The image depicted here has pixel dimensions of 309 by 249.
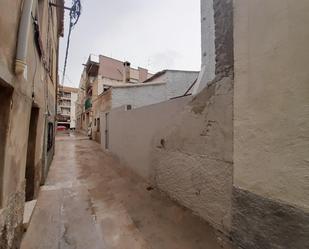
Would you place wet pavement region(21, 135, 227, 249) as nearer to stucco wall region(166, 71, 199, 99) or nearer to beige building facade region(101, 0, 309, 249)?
beige building facade region(101, 0, 309, 249)

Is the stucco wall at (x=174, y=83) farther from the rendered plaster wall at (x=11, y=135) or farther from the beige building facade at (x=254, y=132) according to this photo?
the rendered plaster wall at (x=11, y=135)

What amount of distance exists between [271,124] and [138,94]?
11.3 m

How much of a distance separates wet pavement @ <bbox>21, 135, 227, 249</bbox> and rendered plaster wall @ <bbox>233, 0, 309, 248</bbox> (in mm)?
962

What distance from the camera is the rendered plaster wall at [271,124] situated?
1645 mm

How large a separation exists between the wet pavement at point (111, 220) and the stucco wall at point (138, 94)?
7.65m

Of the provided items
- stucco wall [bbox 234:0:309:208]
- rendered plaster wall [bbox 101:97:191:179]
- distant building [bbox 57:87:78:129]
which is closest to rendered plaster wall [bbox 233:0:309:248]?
stucco wall [bbox 234:0:309:208]

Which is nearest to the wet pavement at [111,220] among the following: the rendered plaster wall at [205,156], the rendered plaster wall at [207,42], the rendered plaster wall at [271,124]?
the rendered plaster wall at [205,156]

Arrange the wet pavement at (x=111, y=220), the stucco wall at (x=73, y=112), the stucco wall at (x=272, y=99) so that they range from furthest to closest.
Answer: the stucco wall at (x=73, y=112)
the wet pavement at (x=111, y=220)
the stucco wall at (x=272, y=99)

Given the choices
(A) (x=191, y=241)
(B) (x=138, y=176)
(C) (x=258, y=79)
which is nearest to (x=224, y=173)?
(A) (x=191, y=241)

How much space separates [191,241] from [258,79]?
227cm

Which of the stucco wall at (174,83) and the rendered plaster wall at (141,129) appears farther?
the stucco wall at (174,83)

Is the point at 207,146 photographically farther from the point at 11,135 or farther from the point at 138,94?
the point at 138,94

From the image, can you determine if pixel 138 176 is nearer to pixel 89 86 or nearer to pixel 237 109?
pixel 237 109

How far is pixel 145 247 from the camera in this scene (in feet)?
8.86
